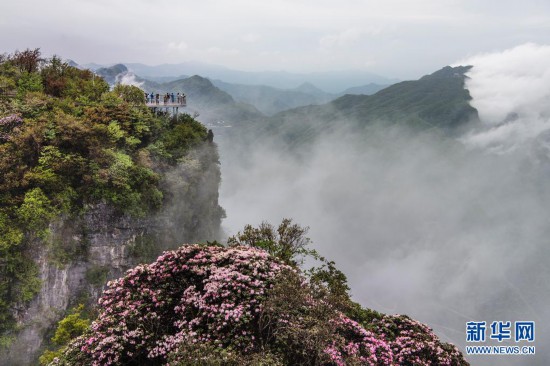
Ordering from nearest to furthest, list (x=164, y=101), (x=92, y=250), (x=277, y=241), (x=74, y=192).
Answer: (x=277, y=241), (x=74, y=192), (x=92, y=250), (x=164, y=101)

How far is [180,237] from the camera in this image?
127ft

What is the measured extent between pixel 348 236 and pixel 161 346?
183 metres

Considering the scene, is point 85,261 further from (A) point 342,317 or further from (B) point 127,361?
(A) point 342,317

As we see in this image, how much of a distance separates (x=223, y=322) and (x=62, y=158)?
22.6 m

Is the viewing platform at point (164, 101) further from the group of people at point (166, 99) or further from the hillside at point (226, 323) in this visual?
the hillside at point (226, 323)

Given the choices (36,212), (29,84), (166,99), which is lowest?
(36,212)

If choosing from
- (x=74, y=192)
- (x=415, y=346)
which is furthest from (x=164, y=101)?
(x=415, y=346)

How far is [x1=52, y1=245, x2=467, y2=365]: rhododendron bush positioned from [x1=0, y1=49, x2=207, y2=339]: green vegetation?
1576cm

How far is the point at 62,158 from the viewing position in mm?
28031

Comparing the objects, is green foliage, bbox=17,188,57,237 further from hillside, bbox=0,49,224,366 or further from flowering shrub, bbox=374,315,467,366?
flowering shrub, bbox=374,315,467,366

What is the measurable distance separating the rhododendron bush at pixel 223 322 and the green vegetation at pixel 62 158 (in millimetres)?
15762

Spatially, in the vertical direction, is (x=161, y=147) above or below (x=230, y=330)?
above

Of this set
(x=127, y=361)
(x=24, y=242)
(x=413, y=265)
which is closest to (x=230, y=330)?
(x=127, y=361)

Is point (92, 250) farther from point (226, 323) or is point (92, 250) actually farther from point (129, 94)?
point (226, 323)
